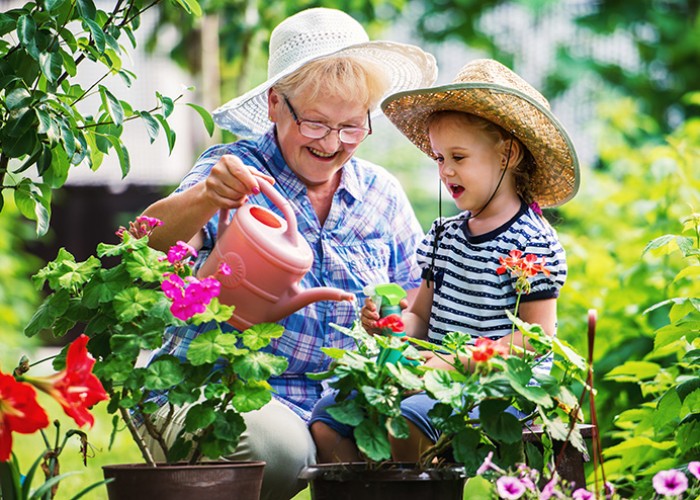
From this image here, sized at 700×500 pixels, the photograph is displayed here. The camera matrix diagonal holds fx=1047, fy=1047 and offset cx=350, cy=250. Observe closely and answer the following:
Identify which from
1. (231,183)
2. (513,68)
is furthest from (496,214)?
(513,68)

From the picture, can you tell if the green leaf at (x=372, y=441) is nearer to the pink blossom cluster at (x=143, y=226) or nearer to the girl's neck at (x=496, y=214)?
the pink blossom cluster at (x=143, y=226)

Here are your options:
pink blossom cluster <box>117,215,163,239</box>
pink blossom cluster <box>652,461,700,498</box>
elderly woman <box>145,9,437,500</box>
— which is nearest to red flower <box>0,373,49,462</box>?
pink blossom cluster <box>117,215,163,239</box>

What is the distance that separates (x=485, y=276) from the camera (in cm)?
242

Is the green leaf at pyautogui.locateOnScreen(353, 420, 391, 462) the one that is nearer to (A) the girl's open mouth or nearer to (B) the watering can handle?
(B) the watering can handle

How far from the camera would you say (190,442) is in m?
1.93

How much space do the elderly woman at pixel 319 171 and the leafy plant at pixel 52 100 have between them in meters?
0.26

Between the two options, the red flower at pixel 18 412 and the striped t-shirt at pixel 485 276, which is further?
the striped t-shirt at pixel 485 276

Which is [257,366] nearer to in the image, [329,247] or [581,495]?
[581,495]

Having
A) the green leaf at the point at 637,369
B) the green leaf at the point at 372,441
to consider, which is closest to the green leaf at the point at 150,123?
the green leaf at the point at 372,441

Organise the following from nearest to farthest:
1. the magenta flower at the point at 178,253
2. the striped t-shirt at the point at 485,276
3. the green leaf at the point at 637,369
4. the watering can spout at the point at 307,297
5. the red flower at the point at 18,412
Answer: the red flower at the point at 18,412
the magenta flower at the point at 178,253
the watering can spout at the point at 307,297
the striped t-shirt at the point at 485,276
the green leaf at the point at 637,369

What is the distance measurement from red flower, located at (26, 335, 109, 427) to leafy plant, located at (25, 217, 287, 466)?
0.40 ft

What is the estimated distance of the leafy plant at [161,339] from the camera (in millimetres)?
1798

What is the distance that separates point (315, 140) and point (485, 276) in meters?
0.54

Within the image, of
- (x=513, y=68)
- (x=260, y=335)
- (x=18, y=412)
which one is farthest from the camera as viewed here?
(x=513, y=68)
